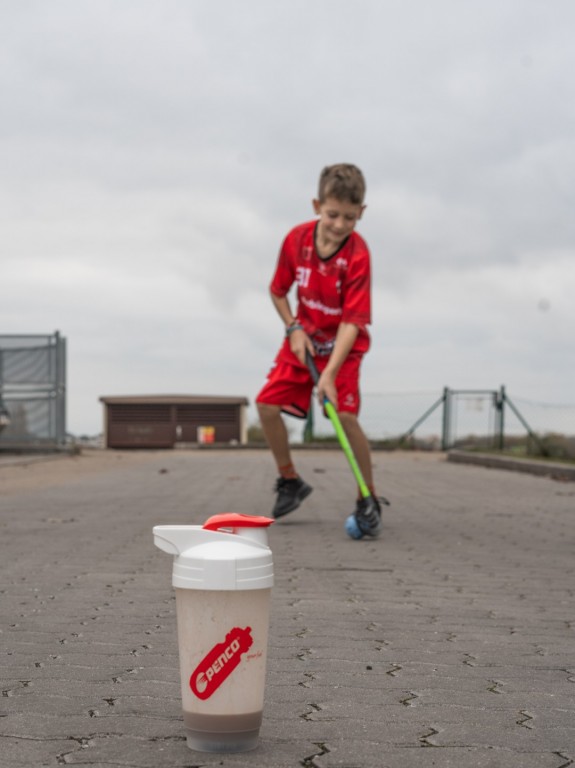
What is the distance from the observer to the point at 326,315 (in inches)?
272

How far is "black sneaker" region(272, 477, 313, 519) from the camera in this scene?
23.7ft

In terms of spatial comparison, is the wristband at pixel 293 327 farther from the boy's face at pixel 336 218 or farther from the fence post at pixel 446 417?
the fence post at pixel 446 417

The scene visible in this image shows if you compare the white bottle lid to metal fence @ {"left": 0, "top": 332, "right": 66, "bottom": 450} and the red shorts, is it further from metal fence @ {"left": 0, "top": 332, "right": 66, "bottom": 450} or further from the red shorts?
metal fence @ {"left": 0, "top": 332, "right": 66, "bottom": 450}

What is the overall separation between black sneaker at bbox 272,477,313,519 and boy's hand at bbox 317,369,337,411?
92cm

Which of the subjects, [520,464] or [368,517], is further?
[520,464]

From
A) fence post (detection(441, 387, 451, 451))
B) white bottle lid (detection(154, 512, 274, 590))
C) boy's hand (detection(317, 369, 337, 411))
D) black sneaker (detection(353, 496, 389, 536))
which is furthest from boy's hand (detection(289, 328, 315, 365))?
fence post (detection(441, 387, 451, 451))

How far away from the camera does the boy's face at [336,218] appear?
6605 mm

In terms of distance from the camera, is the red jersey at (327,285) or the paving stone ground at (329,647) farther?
the red jersey at (327,285)

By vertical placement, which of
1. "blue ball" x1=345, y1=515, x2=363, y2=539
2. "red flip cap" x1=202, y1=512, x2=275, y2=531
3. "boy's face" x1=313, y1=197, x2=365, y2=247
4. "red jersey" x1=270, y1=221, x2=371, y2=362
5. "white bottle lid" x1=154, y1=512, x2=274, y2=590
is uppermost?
"boy's face" x1=313, y1=197, x2=365, y2=247

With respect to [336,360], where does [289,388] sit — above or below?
below

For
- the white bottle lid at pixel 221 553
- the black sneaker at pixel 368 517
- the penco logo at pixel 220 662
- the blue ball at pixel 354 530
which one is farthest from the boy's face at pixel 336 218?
the penco logo at pixel 220 662

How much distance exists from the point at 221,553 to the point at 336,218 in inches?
183

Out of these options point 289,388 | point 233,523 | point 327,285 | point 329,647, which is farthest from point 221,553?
point 289,388

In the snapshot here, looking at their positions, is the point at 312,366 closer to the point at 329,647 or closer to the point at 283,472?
the point at 283,472
